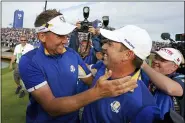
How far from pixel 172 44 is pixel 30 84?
3.00m

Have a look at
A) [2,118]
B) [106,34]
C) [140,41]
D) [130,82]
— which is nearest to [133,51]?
[140,41]

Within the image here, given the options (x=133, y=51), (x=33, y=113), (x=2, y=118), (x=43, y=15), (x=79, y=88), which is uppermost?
(x=43, y=15)

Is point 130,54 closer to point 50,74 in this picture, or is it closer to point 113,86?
point 113,86

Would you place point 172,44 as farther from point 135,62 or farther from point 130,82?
point 130,82

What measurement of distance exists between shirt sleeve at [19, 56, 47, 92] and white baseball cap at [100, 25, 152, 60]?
2.42 feet

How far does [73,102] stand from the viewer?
2.16 metres

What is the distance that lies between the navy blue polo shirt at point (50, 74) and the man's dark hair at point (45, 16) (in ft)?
0.80

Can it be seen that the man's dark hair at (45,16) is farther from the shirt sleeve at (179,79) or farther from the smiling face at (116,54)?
the shirt sleeve at (179,79)

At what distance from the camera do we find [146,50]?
2406mm

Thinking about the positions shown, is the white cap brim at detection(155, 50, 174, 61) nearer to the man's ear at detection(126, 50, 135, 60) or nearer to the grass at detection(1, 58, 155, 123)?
the man's ear at detection(126, 50, 135, 60)

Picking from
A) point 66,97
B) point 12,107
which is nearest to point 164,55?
point 66,97

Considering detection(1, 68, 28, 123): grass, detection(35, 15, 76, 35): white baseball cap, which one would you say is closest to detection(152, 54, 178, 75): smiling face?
detection(35, 15, 76, 35): white baseball cap

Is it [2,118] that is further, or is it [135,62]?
[2,118]

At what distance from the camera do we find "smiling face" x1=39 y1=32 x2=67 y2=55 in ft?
9.64
